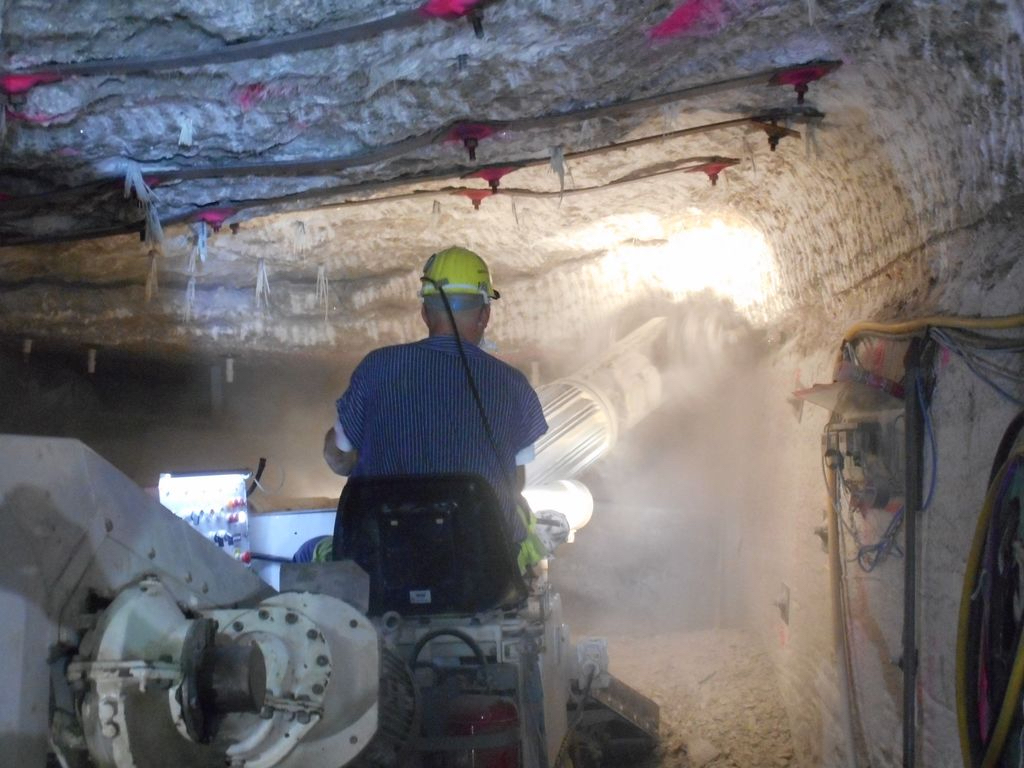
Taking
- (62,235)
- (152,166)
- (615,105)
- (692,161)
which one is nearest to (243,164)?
(152,166)

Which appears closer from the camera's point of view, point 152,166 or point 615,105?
point 615,105

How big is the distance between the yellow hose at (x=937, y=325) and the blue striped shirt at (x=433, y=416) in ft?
3.76

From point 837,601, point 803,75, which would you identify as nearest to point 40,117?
point 803,75

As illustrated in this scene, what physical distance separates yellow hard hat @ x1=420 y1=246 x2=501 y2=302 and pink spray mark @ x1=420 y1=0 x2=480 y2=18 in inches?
29.7

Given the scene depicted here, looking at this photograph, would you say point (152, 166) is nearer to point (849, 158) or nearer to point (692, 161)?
point (692, 161)

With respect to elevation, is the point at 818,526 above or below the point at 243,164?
below

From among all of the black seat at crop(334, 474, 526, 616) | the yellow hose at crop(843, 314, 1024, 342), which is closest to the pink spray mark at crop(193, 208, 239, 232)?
the black seat at crop(334, 474, 526, 616)

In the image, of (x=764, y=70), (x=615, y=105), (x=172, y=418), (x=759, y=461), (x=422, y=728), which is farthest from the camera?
(x=172, y=418)

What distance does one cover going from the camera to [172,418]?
6195 millimetres

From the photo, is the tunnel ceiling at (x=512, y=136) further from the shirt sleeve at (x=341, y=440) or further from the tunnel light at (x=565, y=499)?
the tunnel light at (x=565, y=499)

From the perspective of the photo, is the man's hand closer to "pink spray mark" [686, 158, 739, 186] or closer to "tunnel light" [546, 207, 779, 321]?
"pink spray mark" [686, 158, 739, 186]

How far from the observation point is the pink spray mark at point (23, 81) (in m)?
2.62

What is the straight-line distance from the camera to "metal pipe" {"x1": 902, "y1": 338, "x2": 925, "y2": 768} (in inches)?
102

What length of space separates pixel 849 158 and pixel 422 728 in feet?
7.05
